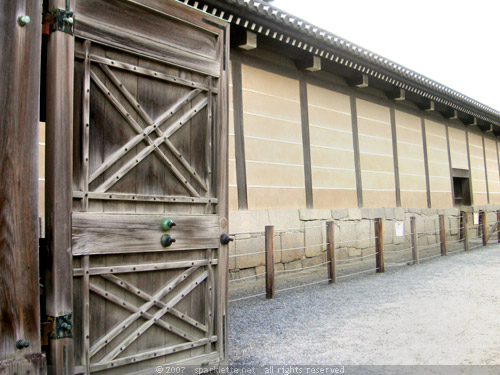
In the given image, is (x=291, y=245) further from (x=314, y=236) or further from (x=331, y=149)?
(x=331, y=149)

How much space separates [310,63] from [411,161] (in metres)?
4.33

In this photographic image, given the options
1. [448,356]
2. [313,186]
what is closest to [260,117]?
[313,186]

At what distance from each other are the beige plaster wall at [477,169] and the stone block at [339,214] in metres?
6.66

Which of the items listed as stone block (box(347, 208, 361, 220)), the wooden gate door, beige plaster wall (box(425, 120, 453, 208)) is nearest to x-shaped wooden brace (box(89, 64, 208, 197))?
the wooden gate door

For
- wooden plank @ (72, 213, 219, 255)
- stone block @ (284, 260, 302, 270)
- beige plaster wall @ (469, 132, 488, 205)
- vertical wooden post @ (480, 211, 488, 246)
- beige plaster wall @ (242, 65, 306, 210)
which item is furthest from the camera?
beige plaster wall @ (469, 132, 488, 205)

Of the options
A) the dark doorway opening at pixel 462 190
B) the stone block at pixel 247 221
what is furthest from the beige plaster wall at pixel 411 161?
the stone block at pixel 247 221

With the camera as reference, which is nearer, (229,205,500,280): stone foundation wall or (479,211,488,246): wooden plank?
(229,205,500,280): stone foundation wall

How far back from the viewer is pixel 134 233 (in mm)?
2730

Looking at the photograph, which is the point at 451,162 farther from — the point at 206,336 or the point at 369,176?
the point at 206,336

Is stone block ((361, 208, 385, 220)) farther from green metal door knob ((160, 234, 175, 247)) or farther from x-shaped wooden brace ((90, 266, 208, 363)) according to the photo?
green metal door knob ((160, 234, 175, 247))

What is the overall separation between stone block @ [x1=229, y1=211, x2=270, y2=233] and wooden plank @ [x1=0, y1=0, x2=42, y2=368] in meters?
4.19

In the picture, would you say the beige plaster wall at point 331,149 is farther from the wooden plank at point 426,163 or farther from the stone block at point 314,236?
the wooden plank at point 426,163

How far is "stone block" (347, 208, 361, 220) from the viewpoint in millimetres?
8516

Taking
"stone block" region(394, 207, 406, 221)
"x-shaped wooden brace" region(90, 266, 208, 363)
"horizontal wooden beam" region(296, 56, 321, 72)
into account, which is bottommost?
"x-shaped wooden brace" region(90, 266, 208, 363)
